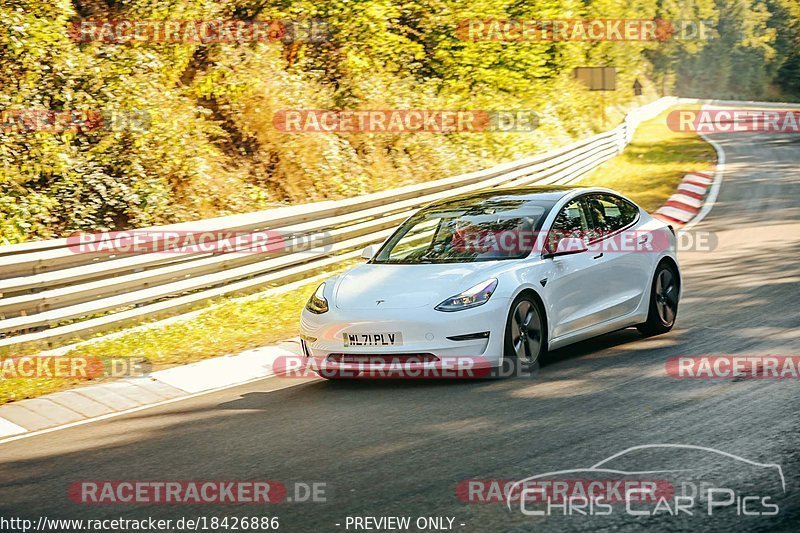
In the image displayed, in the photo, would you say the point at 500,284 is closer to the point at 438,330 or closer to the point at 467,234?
the point at 438,330

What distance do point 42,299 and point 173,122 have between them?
587cm

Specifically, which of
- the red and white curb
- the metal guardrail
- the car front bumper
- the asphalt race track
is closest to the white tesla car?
the car front bumper

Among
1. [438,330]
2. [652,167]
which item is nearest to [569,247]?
[438,330]

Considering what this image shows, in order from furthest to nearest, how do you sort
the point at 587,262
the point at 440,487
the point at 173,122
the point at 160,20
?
the point at 160,20 → the point at 173,122 → the point at 587,262 → the point at 440,487

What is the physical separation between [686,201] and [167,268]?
12.8 m

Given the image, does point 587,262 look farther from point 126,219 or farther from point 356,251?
point 126,219

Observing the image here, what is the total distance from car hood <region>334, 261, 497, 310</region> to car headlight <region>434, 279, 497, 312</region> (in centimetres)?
4

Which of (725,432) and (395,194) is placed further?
(395,194)

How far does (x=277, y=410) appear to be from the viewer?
7980mm

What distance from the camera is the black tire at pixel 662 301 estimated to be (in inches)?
395

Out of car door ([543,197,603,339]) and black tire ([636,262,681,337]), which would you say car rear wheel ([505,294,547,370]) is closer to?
car door ([543,197,603,339])

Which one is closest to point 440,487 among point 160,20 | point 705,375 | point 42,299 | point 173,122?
point 705,375

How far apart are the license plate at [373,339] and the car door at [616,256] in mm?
2160

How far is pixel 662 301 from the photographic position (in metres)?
10.2
